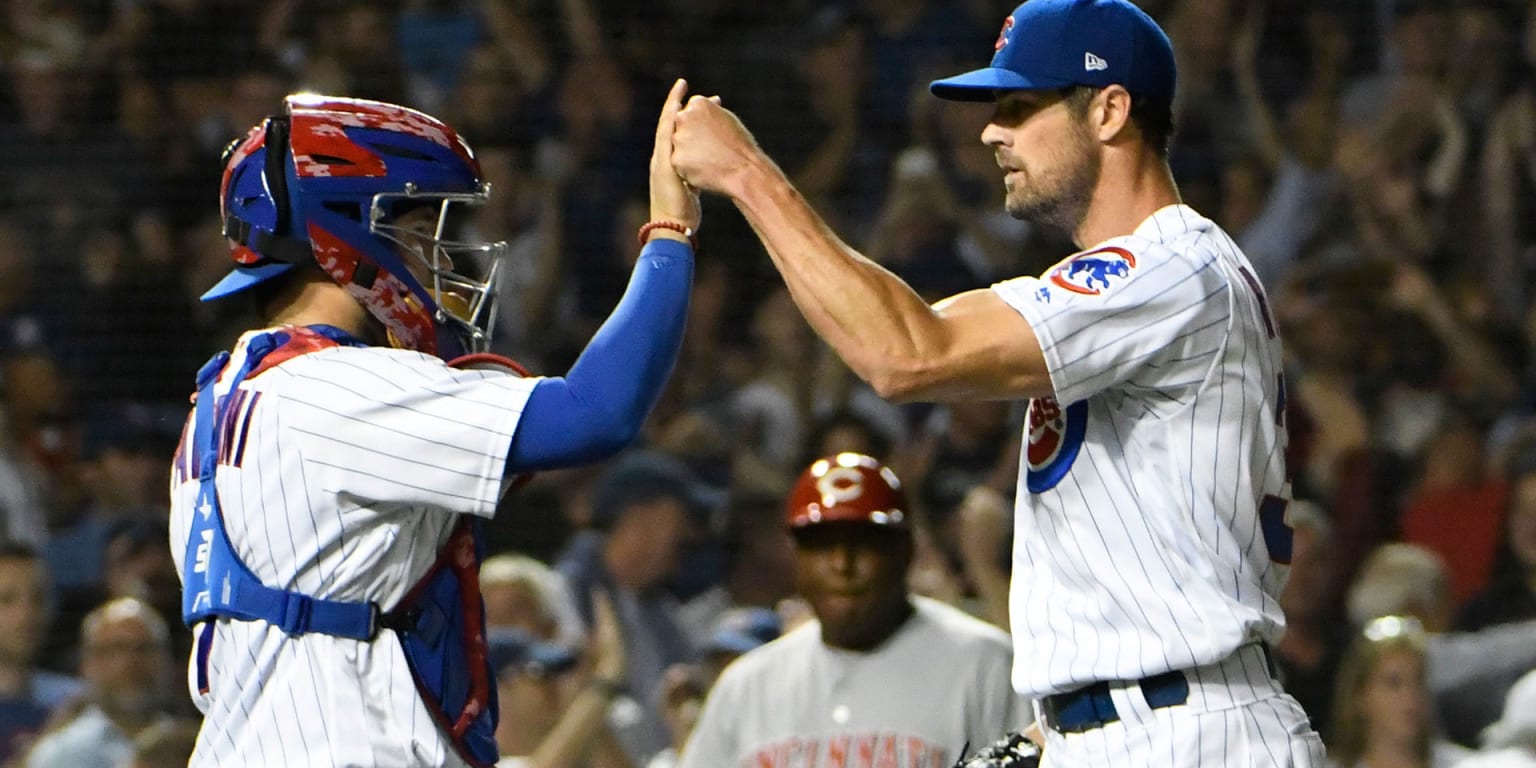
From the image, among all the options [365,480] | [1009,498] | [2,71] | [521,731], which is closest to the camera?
[365,480]

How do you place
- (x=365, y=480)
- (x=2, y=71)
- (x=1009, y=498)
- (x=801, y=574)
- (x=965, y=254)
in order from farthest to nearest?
(x=2, y=71) → (x=965, y=254) → (x=1009, y=498) → (x=801, y=574) → (x=365, y=480)

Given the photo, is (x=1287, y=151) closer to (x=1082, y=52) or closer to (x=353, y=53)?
(x=353, y=53)

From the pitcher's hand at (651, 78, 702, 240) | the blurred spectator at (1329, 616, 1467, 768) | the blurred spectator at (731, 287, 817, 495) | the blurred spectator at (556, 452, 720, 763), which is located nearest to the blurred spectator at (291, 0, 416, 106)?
the blurred spectator at (731, 287, 817, 495)

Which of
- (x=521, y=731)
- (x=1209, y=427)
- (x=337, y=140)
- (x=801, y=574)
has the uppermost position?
(x=337, y=140)

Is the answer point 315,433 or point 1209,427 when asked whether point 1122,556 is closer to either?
point 1209,427

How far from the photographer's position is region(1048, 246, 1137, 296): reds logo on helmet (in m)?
2.72

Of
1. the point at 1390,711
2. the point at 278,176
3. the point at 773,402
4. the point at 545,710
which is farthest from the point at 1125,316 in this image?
the point at 773,402

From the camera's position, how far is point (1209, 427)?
2.76 metres

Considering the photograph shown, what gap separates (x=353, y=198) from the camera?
286 cm

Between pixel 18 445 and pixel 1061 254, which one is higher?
pixel 1061 254

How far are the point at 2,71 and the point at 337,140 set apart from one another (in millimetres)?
5810

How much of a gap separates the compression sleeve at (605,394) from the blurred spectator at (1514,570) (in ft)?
13.1

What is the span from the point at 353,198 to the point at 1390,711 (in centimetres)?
343

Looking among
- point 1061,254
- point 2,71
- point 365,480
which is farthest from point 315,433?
point 2,71
